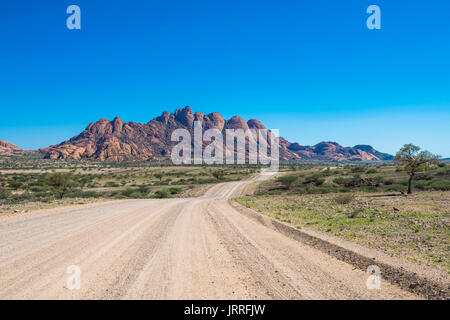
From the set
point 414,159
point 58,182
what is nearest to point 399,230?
point 414,159

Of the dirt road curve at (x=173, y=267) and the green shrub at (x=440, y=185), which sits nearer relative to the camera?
the dirt road curve at (x=173, y=267)

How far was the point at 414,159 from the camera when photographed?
27344 millimetres

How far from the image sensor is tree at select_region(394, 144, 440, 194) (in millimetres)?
27047

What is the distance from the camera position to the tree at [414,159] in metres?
27.0

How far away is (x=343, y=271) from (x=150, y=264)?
492 cm

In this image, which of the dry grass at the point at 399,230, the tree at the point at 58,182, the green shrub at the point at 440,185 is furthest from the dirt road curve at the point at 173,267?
the green shrub at the point at 440,185

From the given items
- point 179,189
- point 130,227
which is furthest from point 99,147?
point 130,227

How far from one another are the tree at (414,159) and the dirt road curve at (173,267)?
24096 mm

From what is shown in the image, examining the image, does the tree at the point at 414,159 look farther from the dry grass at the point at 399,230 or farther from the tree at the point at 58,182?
the tree at the point at 58,182

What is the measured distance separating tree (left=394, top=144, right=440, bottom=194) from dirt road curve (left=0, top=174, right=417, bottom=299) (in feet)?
79.1

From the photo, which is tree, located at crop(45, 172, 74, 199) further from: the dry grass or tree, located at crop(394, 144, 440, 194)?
tree, located at crop(394, 144, 440, 194)

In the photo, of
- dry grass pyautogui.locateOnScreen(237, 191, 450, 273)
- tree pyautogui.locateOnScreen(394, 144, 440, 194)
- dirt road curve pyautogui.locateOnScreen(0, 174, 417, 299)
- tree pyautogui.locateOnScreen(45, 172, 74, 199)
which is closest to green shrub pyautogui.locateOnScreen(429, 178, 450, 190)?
tree pyautogui.locateOnScreen(394, 144, 440, 194)

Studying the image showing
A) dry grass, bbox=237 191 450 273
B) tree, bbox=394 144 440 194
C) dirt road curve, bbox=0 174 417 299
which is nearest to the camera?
dirt road curve, bbox=0 174 417 299

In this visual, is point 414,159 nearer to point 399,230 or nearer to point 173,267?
point 399,230
